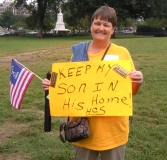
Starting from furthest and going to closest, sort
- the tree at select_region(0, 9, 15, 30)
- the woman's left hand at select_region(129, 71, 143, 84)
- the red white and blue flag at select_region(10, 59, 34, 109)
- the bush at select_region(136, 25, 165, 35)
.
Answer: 1. the tree at select_region(0, 9, 15, 30)
2. the bush at select_region(136, 25, 165, 35)
3. the red white and blue flag at select_region(10, 59, 34, 109)
4. the woman's left hand at select_region(129, 71, 143, 84)

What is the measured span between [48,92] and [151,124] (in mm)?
3227

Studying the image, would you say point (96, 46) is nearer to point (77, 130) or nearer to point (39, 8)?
point (77, 130)

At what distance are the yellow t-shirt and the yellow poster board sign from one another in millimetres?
62

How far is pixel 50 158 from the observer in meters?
4.43

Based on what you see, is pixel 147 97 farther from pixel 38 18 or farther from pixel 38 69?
pixel 38 18

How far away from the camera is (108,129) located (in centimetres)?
272

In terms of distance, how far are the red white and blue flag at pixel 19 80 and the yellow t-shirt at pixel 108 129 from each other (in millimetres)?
757

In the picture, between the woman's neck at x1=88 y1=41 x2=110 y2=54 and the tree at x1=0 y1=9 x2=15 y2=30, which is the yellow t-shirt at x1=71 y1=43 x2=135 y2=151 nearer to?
the woman's neck at x1=88 y1=41 x2=110 y2=54

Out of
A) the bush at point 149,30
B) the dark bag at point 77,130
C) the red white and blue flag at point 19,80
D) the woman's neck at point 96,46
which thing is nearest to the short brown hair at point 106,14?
the woman's neck at point 96,46

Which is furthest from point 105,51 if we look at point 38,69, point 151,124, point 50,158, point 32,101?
point 38,69

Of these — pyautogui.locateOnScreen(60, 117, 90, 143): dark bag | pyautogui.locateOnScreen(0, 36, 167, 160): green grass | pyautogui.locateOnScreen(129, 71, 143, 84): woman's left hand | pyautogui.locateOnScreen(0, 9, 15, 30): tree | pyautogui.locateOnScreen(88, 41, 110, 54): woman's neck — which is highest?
pyautogui.locateOnScreen(88, 41, 110, 54): woman's neck

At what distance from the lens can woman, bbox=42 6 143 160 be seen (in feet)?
8.91

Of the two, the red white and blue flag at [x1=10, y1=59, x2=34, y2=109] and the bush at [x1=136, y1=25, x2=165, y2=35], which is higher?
the red white and blue flag at [x1=10, y1=59, x2=34, y2=109]

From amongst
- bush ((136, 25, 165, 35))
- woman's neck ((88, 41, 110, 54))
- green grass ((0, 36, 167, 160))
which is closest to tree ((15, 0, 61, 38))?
bush ((136, 25, 165, 35))
